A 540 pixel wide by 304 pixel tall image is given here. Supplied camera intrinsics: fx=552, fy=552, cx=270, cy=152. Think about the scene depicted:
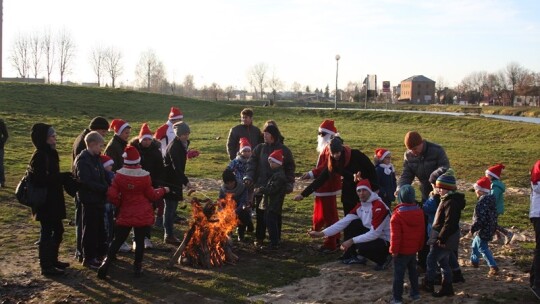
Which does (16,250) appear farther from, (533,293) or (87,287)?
(533,293)

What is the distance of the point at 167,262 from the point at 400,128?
2777cm

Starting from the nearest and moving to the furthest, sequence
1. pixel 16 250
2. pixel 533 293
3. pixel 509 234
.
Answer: pixel 533 293 < pixel 509 234 < pixel 16 250

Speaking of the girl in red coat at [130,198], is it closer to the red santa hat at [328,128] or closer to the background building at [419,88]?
the red santa hat at [328,128]

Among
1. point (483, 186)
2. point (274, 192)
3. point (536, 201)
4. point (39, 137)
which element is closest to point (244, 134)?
point (274, 192)

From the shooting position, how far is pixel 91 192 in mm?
7344

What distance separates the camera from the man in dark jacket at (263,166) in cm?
891

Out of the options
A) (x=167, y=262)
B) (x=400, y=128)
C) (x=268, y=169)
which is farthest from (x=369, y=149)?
(x=167, y=262)

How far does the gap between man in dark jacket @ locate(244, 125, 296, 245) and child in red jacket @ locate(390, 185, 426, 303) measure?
2819 millimetres

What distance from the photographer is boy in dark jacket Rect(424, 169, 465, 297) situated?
641 centimetres

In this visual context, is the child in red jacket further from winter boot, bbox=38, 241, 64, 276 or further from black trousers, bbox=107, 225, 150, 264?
winter boot, bbox=38, 241, 64, 276

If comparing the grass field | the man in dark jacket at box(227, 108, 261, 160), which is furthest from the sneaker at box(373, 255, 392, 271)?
the man in dark jacket at box(227, 108, 261, 160)

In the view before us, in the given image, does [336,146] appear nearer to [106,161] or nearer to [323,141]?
[323,141]

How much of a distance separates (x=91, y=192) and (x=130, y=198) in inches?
24.0

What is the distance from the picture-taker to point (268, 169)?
29.5 ft
